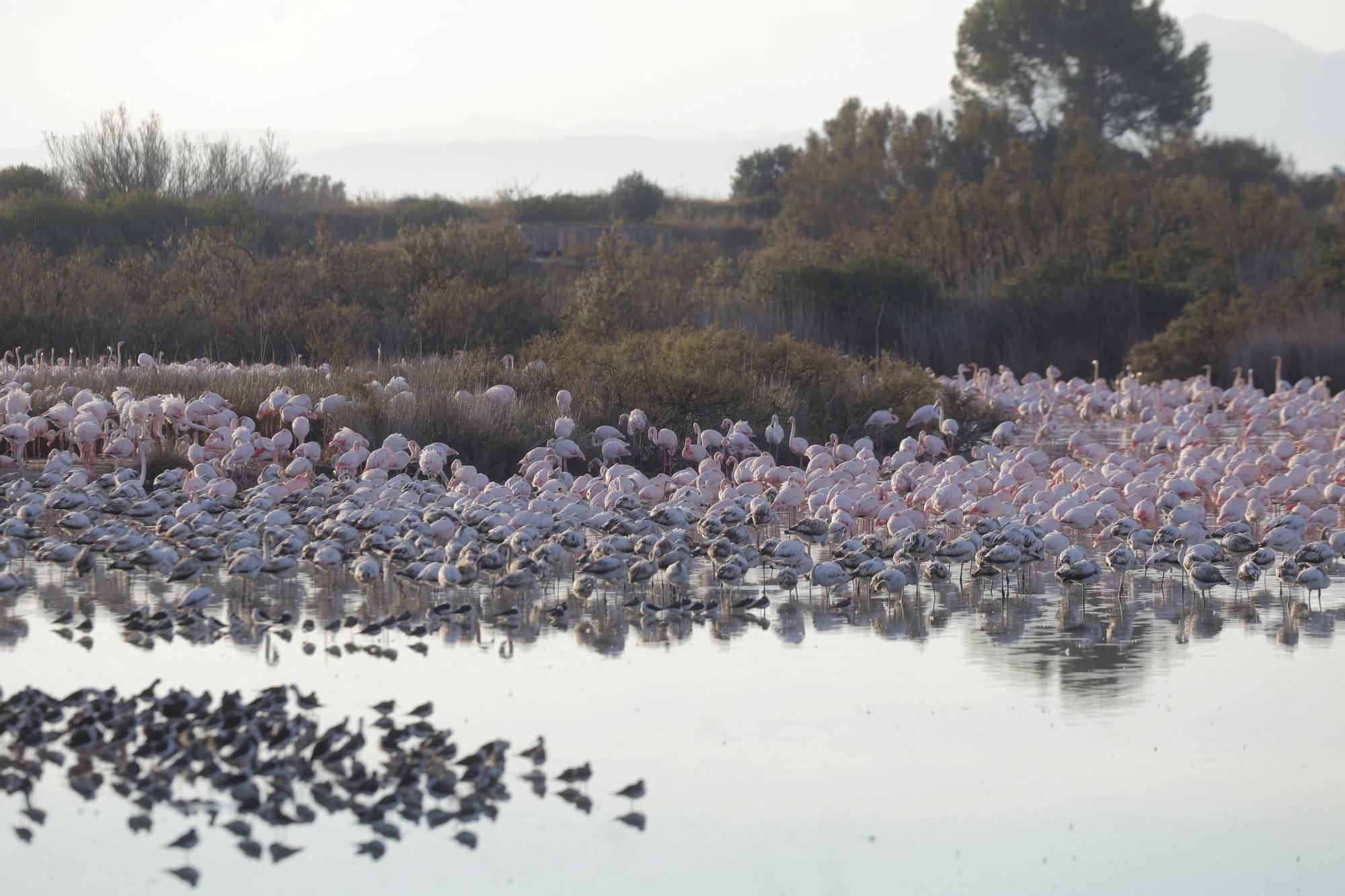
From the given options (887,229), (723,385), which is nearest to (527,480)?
(723,385)

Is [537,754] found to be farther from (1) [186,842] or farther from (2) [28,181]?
(2) [28,181]

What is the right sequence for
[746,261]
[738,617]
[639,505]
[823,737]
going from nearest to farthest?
[823,737]
[738,617]
[639,505]
[746,261]

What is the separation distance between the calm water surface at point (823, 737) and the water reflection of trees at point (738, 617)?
0.04 meters

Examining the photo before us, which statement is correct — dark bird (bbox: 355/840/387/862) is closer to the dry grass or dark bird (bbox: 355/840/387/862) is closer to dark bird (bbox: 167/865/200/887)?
dark bird (bbox: 167/865/200/887)

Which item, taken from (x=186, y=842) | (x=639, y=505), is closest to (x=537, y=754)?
(x=186, y=842)

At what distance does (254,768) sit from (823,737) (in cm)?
241

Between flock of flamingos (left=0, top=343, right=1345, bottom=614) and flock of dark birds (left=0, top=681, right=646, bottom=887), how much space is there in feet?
7.48

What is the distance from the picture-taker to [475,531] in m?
10.7

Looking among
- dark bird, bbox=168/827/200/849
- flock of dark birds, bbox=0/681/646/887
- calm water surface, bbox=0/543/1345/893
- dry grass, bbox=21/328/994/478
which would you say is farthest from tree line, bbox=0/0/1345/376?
dark bird, bbox=168/827/200/849

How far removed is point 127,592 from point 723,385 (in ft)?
28.8

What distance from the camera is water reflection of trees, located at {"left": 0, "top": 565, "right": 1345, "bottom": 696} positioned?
8844mm

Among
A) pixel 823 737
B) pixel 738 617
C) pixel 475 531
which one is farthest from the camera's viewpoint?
pixel 475 531

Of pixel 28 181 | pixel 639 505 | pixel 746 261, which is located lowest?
pixel 639 505

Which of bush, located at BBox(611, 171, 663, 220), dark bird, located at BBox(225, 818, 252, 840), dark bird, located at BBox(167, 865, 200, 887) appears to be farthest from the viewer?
bush, located at BBox(611, 171, 663, 220)
